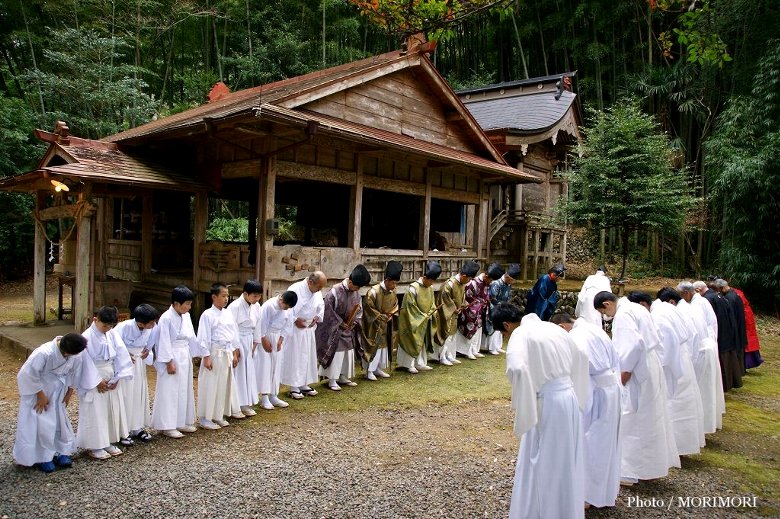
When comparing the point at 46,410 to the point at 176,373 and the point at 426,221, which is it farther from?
the point at 426,221

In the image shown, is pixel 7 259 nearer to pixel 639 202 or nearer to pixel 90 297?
pixel 90 297

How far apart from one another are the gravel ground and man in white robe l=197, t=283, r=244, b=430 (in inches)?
9.0

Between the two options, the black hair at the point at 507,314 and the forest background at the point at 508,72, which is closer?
the black hair at the point at 507,314

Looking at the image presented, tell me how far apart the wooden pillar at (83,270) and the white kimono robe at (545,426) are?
309 inches

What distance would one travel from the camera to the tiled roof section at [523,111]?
16.2 m

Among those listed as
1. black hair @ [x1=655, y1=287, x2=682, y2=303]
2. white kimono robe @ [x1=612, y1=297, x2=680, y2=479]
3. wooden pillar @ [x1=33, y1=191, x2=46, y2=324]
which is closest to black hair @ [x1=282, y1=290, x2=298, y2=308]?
white kimono robe @ [x1=612, y1=297, x2=680, y2=479]

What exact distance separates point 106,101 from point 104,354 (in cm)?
1473

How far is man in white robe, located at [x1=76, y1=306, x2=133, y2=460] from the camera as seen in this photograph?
480 centimetres

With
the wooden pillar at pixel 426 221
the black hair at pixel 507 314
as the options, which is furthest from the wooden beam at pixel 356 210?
the black hair at pixel 507 314

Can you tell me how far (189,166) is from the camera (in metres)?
10.4

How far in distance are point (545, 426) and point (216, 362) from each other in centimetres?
380

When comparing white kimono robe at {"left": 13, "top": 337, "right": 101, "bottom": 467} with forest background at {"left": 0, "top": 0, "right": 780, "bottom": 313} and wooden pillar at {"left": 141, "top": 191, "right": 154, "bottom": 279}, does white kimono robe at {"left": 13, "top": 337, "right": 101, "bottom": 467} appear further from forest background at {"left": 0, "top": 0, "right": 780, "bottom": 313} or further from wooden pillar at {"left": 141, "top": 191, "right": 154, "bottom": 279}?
forest background at {"left": 0, "top": 0, "right": 780, "bottom": 313}

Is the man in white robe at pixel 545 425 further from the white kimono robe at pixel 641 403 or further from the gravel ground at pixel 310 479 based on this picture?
the white kimono robe at pixel 641 403

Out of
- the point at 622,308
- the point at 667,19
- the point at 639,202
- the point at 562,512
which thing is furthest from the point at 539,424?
the point at 667,19
